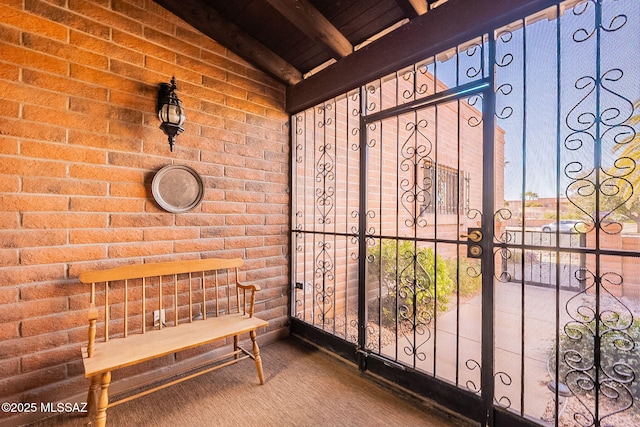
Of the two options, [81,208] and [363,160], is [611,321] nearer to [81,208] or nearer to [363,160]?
[363,160]

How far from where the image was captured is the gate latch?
1.65m

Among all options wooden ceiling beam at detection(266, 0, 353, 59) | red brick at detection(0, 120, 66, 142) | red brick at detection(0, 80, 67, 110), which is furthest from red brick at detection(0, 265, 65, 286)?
wooden ceiling beam at detection(266, 0, 353, 59)

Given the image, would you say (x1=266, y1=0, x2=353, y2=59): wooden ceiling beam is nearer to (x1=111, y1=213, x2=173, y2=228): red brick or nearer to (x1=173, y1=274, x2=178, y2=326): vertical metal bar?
(x1=111, y1=213, x2=173, y2=228): red brick

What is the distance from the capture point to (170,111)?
1.99m

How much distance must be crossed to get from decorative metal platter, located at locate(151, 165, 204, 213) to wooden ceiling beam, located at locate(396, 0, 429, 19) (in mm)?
1786

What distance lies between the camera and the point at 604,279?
130cm

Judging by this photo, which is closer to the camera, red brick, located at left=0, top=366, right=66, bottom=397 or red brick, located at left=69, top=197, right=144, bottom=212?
red brick, located at left=0, top=366, right=66, bottom=397

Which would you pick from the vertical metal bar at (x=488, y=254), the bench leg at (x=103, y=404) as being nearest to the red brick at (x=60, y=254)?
the bench leg at (x=103, y=404)

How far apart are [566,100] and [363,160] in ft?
3.96

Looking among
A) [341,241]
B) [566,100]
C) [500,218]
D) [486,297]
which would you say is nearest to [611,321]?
[486,297]

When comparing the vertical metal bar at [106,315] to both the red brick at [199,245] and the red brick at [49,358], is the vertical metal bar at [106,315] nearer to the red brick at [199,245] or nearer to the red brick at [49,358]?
the red brick at [49,358]

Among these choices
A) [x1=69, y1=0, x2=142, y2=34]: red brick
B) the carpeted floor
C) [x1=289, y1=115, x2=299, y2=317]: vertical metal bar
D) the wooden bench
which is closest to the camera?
the wooden bench

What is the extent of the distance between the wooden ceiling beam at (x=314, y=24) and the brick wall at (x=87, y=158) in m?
0.72

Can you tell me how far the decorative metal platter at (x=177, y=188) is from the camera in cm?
206
